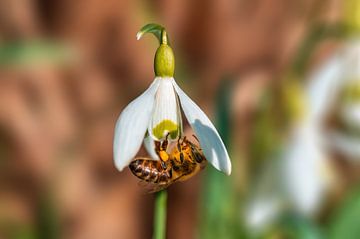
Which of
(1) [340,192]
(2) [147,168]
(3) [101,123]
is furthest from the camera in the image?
(3) [101,123]

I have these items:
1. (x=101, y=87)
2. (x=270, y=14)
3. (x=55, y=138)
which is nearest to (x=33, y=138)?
(x=55, y=138)

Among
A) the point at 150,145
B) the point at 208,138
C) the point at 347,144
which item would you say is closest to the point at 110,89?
the point at 347,144

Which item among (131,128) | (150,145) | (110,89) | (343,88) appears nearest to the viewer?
(131,128)

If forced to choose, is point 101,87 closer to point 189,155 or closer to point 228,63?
point 228,63

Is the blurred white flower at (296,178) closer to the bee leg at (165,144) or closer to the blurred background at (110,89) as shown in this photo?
the blurred background at (110,89)

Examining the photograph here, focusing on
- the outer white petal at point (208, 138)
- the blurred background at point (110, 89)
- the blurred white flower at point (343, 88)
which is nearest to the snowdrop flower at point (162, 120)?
the outer white petal at point (208, 138)

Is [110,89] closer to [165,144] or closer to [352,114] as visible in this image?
[352,114]

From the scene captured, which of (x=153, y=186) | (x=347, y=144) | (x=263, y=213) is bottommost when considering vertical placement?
(x=153, y=186)

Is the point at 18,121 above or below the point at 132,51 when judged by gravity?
below
